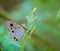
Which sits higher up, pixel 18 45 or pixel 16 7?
Result: pixel 16 7

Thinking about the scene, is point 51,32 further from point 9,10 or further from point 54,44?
point 9,10

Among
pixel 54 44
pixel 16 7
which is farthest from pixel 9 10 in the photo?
pixel 54 44

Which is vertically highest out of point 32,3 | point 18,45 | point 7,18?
point 32,3
